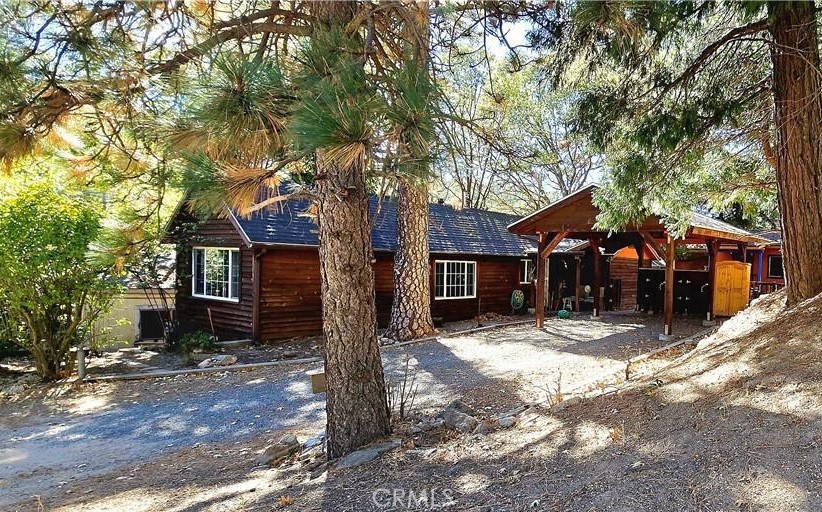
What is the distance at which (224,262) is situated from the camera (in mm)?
13336

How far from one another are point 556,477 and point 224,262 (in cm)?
1175

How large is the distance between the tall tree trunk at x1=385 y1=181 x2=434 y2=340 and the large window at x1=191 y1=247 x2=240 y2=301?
13.4 ft

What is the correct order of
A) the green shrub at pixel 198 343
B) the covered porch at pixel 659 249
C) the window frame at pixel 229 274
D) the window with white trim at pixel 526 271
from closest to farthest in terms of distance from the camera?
1. the covered porch at pixel 659 249
2. the green shrub at pixel 198 343
3. the window frame at pixel 229 274
4. the window with white trim at pixel 526 271

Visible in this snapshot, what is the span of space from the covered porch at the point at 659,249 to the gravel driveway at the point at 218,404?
2.32 m

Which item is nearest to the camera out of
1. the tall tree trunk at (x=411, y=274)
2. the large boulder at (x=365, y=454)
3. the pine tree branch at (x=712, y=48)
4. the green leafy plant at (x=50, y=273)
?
the large boulder at (x=365, y=454)

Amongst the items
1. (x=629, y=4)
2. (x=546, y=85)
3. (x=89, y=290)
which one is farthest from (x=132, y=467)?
(x=546, y=85)

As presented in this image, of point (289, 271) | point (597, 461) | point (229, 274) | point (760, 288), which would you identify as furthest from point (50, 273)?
point (760, 288)

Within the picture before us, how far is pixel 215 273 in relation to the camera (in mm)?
13570

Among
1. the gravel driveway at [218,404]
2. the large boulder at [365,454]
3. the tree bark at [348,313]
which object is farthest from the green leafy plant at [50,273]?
the large boulder at [365,454]

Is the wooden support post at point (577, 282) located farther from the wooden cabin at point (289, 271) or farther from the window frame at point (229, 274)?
the window frame at point (229, 274)

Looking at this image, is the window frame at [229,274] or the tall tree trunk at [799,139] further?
the window frame at [229,274]

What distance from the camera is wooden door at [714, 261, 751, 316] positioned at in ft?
43.8

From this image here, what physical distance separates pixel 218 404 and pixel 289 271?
5.31 m
